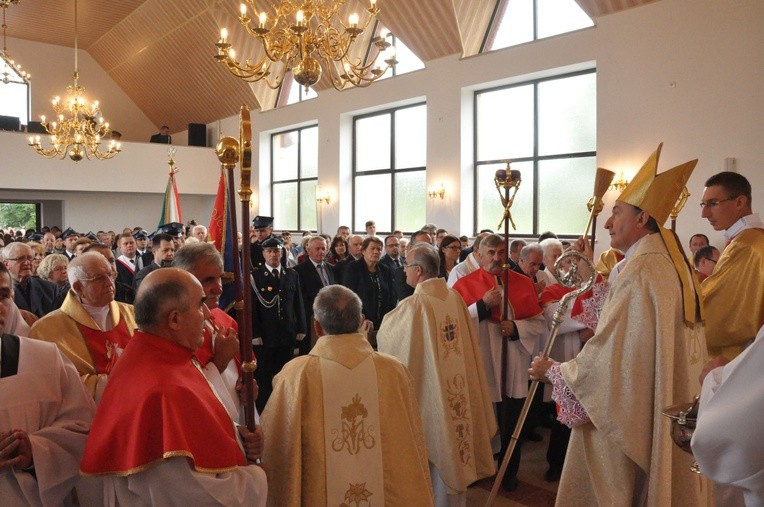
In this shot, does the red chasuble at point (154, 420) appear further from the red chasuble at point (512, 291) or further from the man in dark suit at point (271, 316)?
the man in dark suit at point (271, 316)

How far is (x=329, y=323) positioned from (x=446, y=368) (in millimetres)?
1467

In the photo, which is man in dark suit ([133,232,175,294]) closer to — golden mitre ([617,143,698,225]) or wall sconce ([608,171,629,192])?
golden mitre ([617,143,698,225])

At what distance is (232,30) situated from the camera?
17547 millimetres

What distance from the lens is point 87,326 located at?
116 inches

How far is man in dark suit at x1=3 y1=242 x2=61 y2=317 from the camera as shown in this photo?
16.4 feet

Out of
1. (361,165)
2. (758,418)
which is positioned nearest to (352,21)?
(758,418)

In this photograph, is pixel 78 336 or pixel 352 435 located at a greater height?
pixel 78 336

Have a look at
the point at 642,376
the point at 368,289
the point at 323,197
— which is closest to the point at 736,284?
the point at 642,376

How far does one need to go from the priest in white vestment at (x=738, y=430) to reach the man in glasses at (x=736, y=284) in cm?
235

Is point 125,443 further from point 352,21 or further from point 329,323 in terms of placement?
point 352,21

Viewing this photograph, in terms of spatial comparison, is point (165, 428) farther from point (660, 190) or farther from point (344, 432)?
point (660, 190)

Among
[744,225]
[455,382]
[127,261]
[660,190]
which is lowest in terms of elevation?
[455,382]

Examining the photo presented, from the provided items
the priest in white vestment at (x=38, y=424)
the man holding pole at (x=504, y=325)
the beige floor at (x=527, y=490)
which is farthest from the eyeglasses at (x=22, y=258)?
the beige floor at (x=527, y=490)

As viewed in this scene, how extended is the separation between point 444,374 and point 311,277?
3.61 m
